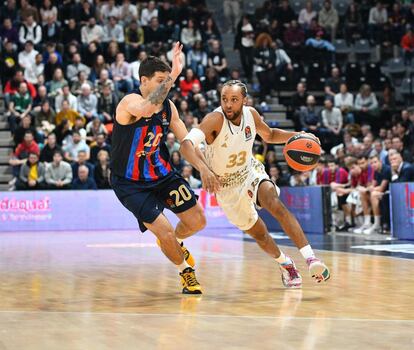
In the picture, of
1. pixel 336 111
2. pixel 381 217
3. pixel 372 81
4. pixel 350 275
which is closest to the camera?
pixel 350 275

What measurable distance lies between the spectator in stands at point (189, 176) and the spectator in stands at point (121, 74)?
120 inches

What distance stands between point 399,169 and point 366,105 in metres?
7.15

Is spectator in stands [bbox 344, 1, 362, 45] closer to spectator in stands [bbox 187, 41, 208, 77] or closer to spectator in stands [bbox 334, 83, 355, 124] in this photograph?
spectator in stands [bbox 334, 83, 355, 124]

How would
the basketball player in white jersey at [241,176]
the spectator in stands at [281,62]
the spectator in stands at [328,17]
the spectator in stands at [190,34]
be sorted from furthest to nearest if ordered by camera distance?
1. the spectator in stands at [328,17]
2. the spectator in stands at [190,34]
3. the spectator in stands at [281,62]
4. the basketball player in white jersey at [241,176]

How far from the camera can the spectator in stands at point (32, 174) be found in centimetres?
1977

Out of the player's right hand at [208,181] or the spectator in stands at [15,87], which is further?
the spectator in stands at [15,87]

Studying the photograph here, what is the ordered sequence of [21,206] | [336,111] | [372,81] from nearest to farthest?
[21,206]
[336,111]
[372,81]

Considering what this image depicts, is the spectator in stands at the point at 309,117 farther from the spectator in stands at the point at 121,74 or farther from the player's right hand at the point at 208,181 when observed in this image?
the player's right hand at the point at 208,181

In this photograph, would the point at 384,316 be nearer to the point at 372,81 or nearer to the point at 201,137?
the point at 201,137

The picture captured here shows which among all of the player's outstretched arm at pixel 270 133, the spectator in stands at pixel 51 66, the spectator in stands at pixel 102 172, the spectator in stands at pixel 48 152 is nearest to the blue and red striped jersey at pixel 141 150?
the player's outstretched arm at pixel 270 133

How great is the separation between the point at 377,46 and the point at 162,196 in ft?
63.3

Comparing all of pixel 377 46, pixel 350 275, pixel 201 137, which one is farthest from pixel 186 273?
pixel 377 46

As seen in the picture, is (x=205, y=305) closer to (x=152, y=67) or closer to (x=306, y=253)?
(x=306, y=253)

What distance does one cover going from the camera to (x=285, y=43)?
25125 millimetres
